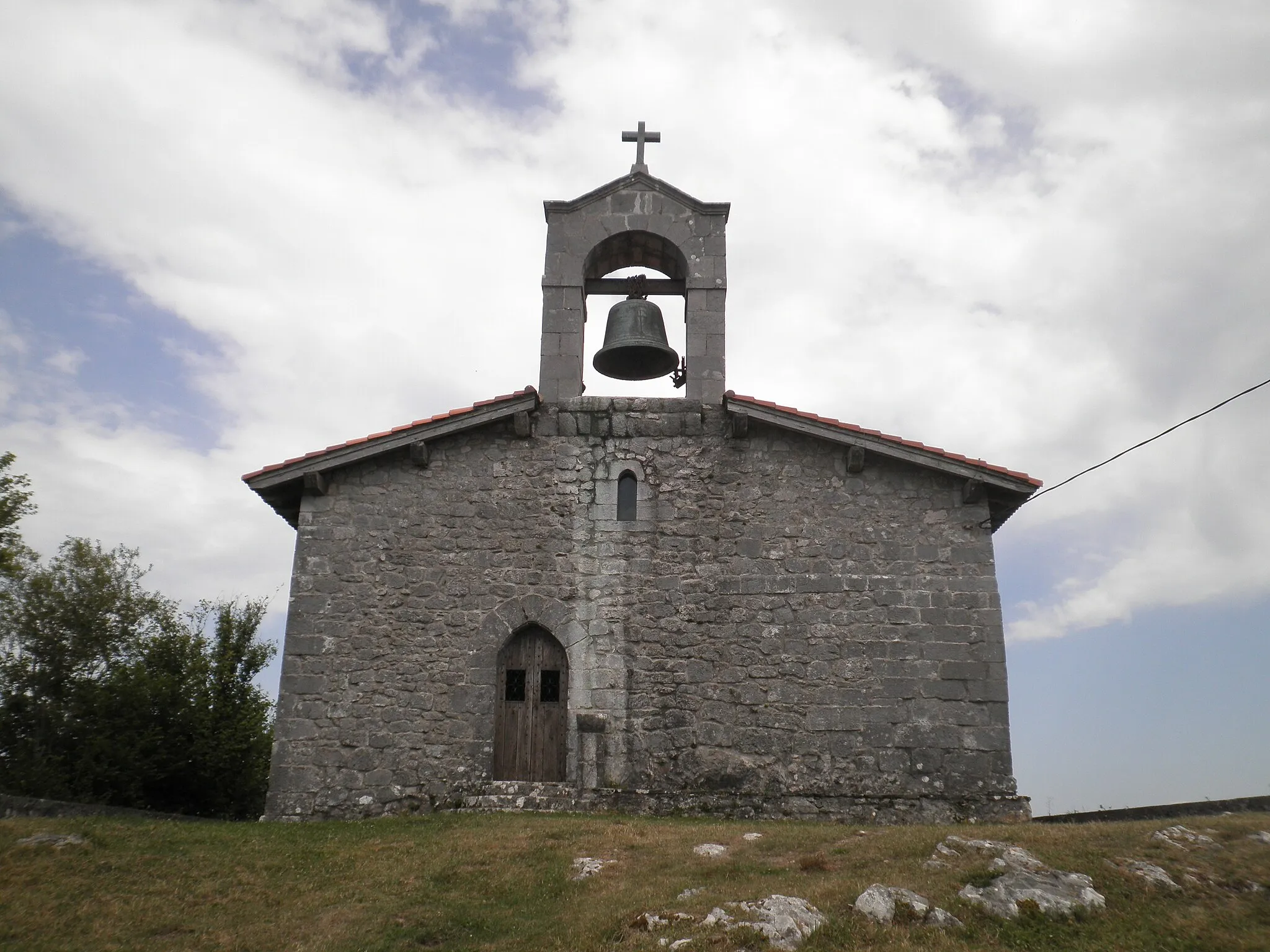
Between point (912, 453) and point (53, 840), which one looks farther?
point (912, 453)

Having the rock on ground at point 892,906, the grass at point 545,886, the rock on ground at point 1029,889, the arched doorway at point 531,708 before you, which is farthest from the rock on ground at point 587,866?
the arched doorway at point 531,708

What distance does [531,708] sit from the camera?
11891 mm

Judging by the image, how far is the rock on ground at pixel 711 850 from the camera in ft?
28.6

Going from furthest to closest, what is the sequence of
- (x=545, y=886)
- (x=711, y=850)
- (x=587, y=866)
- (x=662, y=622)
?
1. (x=662, y=622)
2. (x=711, y=850)
3. (x=587, y=866)
4. (x=545, y=886)

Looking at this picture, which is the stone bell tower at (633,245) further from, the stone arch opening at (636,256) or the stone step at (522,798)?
the stone step at (522,798)

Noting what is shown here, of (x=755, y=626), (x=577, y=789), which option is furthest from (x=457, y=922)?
(x=755, y=626)

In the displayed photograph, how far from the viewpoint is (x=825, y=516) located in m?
12.4

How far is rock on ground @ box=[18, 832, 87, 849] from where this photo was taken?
28.0 ft

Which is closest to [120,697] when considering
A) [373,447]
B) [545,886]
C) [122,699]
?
[122,699]

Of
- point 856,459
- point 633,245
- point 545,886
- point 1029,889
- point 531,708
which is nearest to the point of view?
point 1029,889

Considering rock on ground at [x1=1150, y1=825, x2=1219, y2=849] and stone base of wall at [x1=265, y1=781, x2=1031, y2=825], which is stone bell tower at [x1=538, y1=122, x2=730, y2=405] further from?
rock on ground at [x1=1150, y1=825, x2=1219, y2=849]

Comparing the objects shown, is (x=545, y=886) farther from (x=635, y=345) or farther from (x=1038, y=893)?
(x=635, y=345)

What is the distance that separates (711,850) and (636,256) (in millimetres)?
8273

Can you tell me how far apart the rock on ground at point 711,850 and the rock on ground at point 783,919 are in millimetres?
1571
